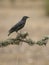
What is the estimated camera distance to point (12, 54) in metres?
10.1

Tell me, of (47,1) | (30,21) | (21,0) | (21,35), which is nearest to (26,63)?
(21,35)

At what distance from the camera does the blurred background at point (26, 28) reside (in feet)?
31.3

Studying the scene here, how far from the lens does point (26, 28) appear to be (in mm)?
13086

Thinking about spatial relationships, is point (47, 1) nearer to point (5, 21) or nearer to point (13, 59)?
point (5, 21)

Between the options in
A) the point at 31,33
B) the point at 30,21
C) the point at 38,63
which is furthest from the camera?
the point at 30,21

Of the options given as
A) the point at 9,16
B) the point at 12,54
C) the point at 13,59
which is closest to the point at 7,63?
the point at 13,59

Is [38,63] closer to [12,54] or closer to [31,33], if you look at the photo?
[12,54]

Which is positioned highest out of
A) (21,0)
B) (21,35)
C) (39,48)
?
(21,35)

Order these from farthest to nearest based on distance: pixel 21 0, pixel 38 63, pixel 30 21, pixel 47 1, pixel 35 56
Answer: pixel 21 0, pixel 47 1, pixel 30 21, pixel 35 56, pixel 38 63

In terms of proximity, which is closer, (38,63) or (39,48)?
(38,63)

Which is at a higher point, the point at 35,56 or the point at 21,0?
the point at 35,56

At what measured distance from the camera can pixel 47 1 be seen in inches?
618

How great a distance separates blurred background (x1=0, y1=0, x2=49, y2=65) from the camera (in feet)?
31.3

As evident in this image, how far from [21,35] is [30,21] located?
922cm
